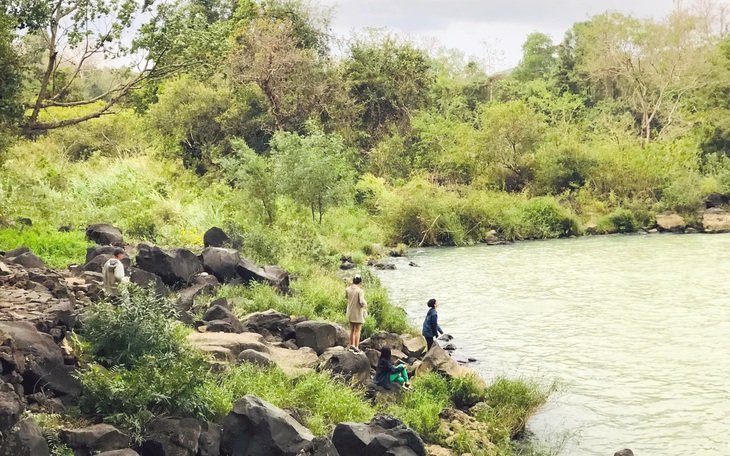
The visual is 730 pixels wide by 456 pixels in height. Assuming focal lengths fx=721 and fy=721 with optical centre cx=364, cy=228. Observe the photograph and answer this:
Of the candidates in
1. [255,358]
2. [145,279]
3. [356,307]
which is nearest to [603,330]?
[356,307]

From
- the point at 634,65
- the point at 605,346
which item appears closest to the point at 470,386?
the point at 605,346

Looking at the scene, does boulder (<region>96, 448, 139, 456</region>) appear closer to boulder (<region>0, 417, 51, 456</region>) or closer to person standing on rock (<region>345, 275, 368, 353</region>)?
boulder (<region>0, 417, 51, 456</region>)

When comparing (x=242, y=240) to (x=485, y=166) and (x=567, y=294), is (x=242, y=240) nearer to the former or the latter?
(x=567, y=294)

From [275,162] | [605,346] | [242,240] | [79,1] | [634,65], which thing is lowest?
[605,346]

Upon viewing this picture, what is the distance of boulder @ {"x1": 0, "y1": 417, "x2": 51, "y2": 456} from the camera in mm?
7168

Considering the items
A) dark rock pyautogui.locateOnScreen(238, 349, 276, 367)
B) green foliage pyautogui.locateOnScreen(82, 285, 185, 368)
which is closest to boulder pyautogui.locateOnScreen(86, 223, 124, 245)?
dark rock pyautogui.locateOnScreen(238, 349, 276, 367)

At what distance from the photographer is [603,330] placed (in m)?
18.6

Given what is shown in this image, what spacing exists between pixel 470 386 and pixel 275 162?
63.7ft

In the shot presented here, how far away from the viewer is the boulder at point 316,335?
14.2 meters

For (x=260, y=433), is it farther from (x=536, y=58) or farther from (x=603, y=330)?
(x=536, y=58)

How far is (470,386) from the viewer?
500 inches

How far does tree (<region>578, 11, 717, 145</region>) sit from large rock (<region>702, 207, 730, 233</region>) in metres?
12.8

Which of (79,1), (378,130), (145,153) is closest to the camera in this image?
(79,1)

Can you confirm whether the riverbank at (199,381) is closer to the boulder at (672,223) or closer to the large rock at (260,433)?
the large rock at (260,433)
